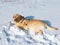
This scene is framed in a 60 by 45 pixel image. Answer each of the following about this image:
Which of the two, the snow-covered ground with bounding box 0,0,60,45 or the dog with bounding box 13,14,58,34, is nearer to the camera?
the dog with bounding box 13,14,58,34

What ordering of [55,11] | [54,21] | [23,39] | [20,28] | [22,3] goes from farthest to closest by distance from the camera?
[22,3] < [55,11] < [54,21] < [20,28] < [23,39]

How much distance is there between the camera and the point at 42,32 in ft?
7.68

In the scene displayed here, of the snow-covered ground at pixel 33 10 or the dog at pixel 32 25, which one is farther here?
the snow-covered ground at pixel 33 10

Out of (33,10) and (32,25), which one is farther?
(33,10)

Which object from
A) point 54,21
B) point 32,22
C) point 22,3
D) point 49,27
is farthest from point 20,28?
point 22,3

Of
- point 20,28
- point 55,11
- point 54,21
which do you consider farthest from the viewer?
point 55,11

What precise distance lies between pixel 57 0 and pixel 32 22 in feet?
4.40

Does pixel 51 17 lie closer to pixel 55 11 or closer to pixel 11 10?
pixel 55 11

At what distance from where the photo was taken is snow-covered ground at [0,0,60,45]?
9.30ft

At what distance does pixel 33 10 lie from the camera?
10.5 ft

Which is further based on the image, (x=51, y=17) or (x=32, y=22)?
(x=51, y=17)

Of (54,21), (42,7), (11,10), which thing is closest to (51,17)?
(54,21)

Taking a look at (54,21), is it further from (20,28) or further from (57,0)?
(57,0)

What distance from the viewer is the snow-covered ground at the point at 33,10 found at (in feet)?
9.30
